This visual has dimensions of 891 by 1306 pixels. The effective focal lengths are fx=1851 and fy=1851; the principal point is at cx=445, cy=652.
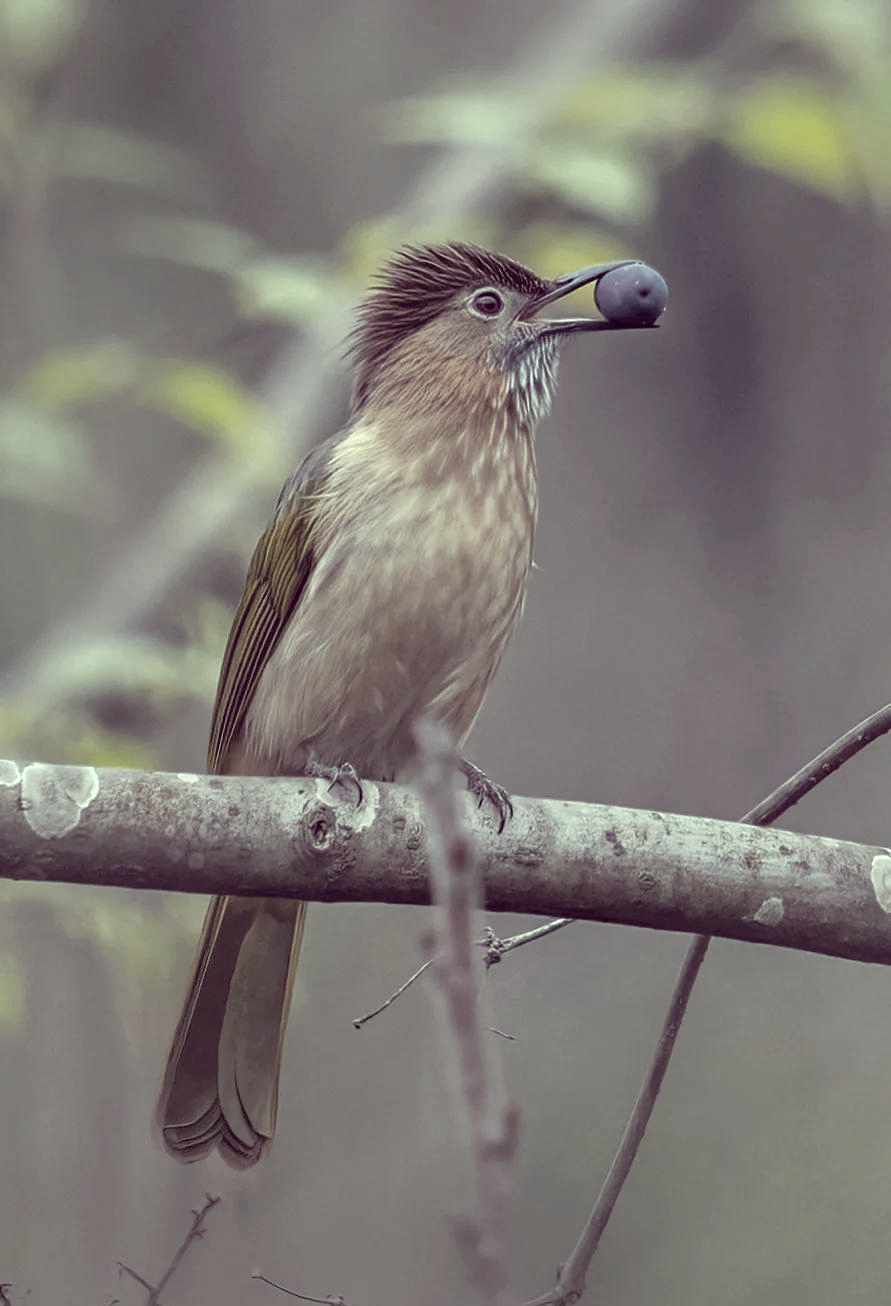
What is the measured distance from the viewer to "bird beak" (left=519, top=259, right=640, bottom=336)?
394cm

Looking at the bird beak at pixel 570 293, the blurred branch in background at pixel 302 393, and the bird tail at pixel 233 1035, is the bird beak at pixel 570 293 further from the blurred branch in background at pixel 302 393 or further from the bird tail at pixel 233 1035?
the bird tail at pixel 233 1035

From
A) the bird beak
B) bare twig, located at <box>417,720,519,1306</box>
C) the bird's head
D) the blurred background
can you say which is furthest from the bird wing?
bare twig, located at <box>417,720,519,1306</box>

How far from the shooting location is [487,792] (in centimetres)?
328

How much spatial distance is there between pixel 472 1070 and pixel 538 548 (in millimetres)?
5063

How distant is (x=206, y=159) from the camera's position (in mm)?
6520

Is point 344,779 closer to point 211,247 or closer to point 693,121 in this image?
point 211,247

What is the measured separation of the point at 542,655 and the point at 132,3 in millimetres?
2793

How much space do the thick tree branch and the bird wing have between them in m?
0.94

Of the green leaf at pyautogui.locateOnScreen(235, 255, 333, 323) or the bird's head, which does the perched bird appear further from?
the green leaf at pyautogui.locateOnScreen(235, 255, 333, 323)

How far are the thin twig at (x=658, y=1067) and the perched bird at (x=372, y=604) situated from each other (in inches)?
24.8

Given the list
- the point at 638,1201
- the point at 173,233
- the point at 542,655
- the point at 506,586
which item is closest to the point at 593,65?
the point at 173,233

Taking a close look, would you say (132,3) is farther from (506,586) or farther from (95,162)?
(506,586)

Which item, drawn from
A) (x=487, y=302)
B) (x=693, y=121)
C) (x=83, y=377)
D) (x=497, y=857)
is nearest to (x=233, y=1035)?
(x=497, y=857)

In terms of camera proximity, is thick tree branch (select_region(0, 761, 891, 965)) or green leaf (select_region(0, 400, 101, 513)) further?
green leaf (select_region(0, 400, 101, 513))
